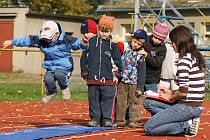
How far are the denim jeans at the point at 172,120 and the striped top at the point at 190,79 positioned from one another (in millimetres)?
125

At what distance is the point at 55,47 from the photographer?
1124 cm

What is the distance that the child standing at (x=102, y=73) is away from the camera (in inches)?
406

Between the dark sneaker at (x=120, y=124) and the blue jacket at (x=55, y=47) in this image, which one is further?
the blue jacket at (x=55, y=47)

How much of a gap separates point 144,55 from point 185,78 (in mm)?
1620

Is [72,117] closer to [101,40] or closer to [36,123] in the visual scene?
[36,123]

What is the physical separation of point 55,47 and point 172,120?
3056mm

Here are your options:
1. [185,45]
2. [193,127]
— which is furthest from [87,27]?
[193,127]

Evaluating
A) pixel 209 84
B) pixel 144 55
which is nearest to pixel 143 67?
pixel 144 55

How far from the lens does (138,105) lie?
10.7 metres

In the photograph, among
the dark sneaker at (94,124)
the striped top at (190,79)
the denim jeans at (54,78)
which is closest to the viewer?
the striped top at (190,79)

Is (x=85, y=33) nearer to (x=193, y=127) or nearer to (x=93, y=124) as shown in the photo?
(x=93, y=124)

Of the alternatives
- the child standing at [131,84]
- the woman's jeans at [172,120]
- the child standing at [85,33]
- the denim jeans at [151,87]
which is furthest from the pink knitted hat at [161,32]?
the woman's jeans at [172,120]

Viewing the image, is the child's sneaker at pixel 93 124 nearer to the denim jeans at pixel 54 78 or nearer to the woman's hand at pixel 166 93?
the woman's hand at pixel 166 93

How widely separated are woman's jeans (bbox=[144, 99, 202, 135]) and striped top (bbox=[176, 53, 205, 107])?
12cm
